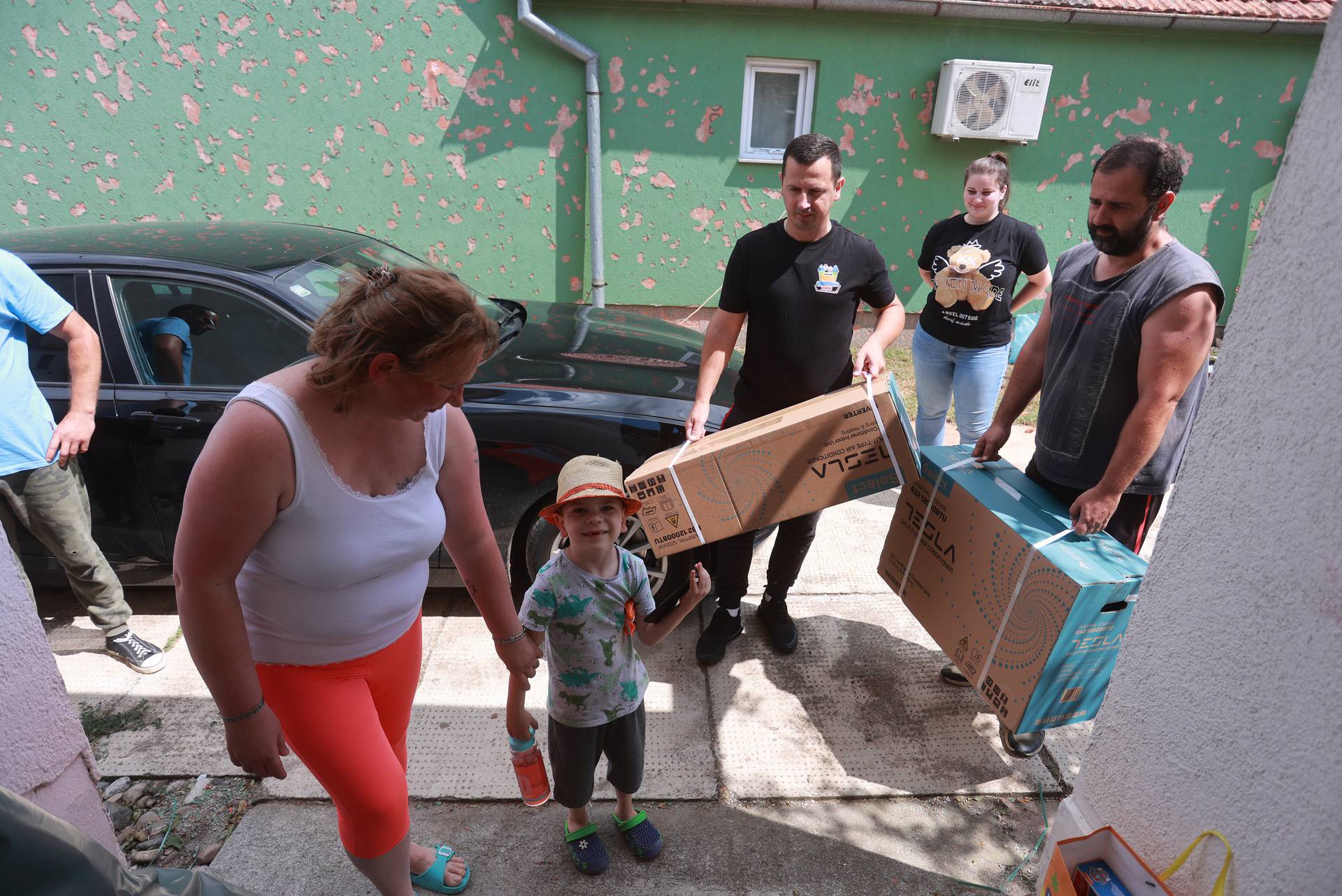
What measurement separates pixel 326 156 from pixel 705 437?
6.11 metres

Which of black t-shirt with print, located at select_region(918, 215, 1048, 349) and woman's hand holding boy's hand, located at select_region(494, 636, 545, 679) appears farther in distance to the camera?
black t-shirt with print, located at select_region(918, 215, 1048, 349)

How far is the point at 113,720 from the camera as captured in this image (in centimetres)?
289

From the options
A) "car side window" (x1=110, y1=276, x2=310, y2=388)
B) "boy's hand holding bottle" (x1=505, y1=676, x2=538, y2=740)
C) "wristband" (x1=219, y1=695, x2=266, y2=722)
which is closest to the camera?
"wristband" (x1=219, y1=695, x2=266, y2=722)

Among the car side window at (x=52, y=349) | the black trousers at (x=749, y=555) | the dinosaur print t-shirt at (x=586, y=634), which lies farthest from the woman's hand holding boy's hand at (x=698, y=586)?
the car side window at (x=52, y=349)

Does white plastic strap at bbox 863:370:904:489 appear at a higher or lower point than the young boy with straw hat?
higher

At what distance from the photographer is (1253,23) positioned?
22.2ft

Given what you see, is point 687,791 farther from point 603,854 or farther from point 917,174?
point 917,174

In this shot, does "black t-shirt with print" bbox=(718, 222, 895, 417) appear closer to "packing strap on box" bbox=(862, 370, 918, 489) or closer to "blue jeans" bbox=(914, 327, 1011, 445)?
"packing strap on box" bbox=(862, 370, 918, 489)

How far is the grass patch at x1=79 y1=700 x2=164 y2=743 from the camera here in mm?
2840

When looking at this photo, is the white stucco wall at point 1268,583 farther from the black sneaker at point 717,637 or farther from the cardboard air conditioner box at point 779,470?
the black sneaker at point 717,637

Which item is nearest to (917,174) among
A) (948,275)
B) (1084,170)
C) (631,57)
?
(1084,170)

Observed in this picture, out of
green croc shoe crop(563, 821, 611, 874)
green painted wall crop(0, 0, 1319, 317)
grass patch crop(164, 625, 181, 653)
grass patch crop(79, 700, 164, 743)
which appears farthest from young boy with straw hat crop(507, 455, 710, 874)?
green painted wall crop(0, 0, 1319, 317)

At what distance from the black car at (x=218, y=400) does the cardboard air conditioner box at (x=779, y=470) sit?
592 mm

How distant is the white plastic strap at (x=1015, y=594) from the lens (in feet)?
7.31
